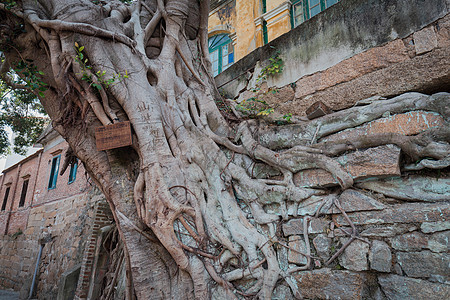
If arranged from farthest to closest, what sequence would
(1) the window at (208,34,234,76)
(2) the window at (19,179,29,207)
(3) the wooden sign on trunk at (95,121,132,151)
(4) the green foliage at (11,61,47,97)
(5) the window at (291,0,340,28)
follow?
(2) the window at (19,179,29,207) → (1) the window at (208,34,234,76) → (5) the window at (291,0,340,28) → (4) the green foliage at (11,61,47,97) → (3) the wooden sign on trunk at (95,121,132,151)

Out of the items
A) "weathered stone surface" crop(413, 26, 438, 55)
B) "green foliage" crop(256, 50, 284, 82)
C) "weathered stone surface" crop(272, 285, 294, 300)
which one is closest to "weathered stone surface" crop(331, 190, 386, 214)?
"weathered stone surface" crop(272, 285, 294, 300)

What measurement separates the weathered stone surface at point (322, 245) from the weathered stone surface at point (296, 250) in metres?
0.12

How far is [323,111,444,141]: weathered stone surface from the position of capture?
2439mm

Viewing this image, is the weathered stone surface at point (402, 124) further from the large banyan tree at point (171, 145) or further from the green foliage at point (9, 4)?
the green foliage at point (9, 4)

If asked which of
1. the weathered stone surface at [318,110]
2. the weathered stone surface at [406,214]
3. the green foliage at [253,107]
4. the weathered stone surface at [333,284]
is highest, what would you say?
the green foliage at [253,107]

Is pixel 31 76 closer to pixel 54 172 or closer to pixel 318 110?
pixel 318 110

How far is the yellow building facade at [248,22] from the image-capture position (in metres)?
6.73

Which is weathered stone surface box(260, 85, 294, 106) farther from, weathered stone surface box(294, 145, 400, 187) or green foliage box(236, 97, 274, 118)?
weathered stone surface box(294, 145, 400, 187)

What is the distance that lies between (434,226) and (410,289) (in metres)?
0.52

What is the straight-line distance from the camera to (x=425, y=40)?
2791 mm

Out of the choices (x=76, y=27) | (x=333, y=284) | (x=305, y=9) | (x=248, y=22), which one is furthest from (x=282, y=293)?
(x=248, y=22)

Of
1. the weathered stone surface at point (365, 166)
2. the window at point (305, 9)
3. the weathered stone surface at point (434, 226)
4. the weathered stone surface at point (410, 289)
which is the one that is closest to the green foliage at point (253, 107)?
the weathered stone surface at point (365, 166)

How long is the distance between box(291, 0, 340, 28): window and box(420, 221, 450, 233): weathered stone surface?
17.8ft

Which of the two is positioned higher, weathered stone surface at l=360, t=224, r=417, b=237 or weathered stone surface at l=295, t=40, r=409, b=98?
weathered stone surface at l=295, t=40, r=409, b=98
